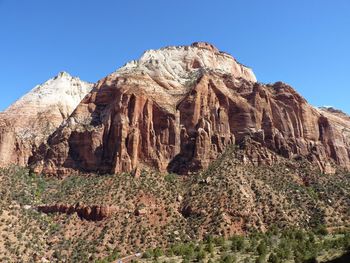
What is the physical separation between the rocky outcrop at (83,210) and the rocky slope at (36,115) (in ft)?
77.0

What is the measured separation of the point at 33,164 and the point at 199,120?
153 ft

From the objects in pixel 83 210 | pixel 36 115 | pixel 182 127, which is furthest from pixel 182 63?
pixel 83 210

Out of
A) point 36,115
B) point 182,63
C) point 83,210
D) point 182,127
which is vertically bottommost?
point 83,210

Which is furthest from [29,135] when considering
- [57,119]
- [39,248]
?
[39,248]

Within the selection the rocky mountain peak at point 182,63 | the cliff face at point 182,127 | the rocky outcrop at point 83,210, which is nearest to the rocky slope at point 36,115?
the cliff face at point 182,127

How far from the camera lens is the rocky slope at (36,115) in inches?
4751

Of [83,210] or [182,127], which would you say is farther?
[182,127]

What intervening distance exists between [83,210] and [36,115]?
59810 mm

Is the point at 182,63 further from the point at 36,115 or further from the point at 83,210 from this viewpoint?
the point at 83,210

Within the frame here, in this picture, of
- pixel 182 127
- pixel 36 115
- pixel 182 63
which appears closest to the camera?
pixel 182 127

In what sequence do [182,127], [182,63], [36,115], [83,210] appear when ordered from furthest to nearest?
[182,63]
[36,115]
[182,127]
[83,210]

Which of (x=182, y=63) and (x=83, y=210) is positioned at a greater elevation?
(x=182, y=63)

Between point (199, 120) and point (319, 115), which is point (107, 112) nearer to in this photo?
point (199, 120)

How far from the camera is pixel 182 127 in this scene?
120 m
